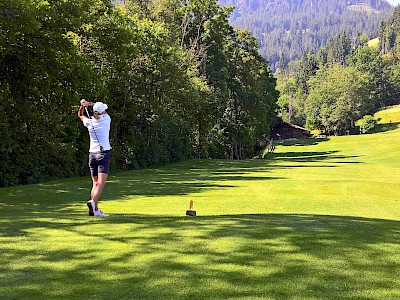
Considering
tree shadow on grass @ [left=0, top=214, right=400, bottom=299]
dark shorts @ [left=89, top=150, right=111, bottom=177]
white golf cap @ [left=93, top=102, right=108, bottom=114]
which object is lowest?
tree shadow on grass @ [left=0, top=214, right=400, bottom=299]

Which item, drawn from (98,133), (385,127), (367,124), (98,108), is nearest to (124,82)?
(98,108)

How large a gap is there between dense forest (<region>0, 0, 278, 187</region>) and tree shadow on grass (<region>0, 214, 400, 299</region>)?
13.8 m

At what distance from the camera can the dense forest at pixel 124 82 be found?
2092 centimetres

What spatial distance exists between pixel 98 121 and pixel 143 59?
25614mm

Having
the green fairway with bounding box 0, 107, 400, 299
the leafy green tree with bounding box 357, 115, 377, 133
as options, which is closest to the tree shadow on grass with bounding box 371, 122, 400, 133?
the leafy green tree with bounding box 357, 115, 377, 133

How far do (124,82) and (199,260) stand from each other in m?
27.3

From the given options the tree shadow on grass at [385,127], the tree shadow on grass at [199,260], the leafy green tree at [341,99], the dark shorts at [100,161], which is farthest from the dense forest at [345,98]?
the tree shadow on grass at [199,260]

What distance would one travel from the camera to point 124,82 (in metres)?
31.6

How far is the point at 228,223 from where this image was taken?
7668 millimetres

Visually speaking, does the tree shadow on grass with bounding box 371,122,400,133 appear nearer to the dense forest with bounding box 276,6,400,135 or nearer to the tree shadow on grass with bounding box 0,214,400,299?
the dense forest with bounding box 276,6,400,135

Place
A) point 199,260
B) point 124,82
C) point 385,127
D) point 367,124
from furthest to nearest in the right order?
1. point 367,124
2. point 385,127
3. point 124,82
4. point 199,260

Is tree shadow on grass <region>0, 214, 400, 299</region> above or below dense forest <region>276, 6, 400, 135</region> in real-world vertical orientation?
below

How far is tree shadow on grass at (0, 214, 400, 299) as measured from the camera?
4586 mm

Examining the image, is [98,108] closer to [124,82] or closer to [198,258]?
[198,258]
